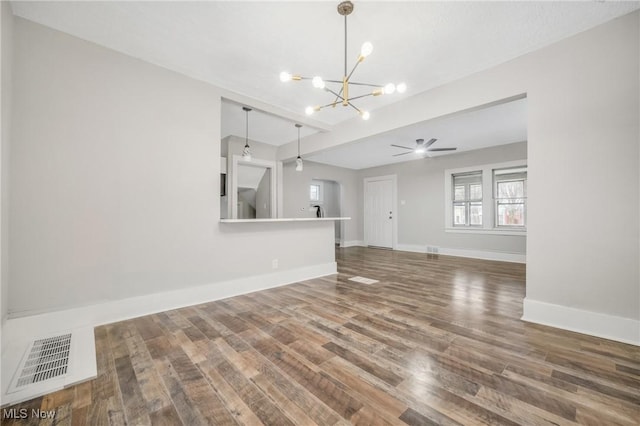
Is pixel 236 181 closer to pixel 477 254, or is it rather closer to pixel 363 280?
pixel 363 280

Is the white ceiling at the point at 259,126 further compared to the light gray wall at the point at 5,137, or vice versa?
the white ceiling at the point at 259,126

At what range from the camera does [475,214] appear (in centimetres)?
638

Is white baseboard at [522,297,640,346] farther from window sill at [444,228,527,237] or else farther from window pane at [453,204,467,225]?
window pane at [453,204,467,225]

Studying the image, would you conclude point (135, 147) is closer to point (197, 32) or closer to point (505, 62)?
point (197, 32)

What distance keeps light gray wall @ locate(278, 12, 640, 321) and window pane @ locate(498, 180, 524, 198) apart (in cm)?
400

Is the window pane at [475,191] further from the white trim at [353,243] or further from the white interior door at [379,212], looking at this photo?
the white trim at [353,243]

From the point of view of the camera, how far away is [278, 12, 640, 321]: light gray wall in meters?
2.08

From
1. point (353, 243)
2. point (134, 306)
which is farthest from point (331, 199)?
point (134, 306)

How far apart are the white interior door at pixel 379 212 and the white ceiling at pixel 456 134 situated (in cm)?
105

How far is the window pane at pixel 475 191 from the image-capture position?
20.7 feet

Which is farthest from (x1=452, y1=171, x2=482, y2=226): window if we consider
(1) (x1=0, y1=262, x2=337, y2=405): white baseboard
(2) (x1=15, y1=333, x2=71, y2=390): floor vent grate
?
(2) (x1=15, y1=333, x2=71, y2=390): floor vent grate

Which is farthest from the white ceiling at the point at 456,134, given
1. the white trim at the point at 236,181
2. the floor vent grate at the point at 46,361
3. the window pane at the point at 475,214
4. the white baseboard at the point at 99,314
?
the floor vent grate at the point at 46,361

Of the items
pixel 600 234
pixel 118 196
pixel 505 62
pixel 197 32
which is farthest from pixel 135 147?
pixel 600 234

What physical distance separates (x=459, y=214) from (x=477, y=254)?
1.07 m
